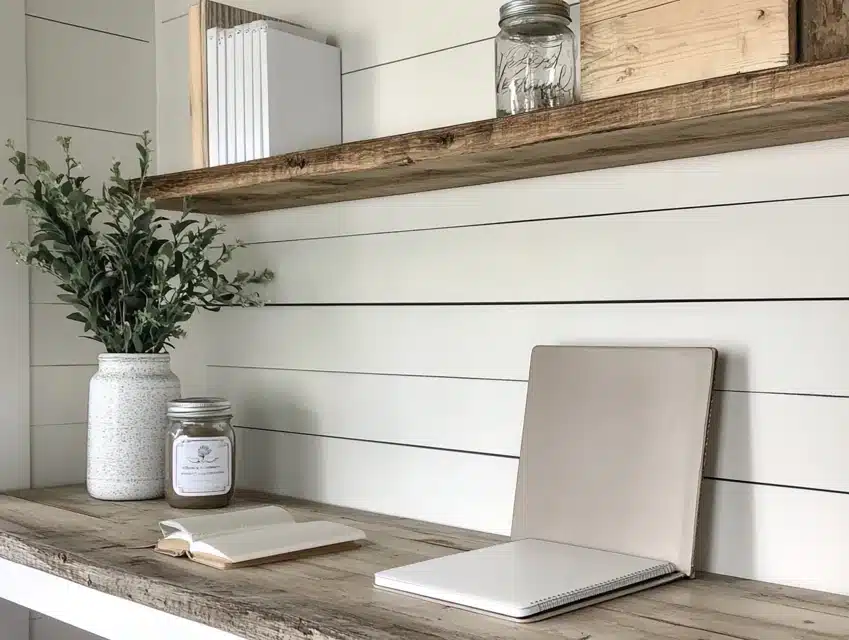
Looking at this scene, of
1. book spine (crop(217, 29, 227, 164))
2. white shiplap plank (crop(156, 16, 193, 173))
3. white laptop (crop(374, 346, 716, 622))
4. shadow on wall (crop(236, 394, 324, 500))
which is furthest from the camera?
white shiplap plank (crop(156, 16, 193, 173))

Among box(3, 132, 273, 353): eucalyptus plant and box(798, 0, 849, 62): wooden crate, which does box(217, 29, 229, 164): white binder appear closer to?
box(3, 132, 273, 353): eucalyptus plant

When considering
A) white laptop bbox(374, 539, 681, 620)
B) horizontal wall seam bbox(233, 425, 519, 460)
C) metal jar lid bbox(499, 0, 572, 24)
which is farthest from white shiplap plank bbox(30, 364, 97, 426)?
metal jar lid bbox(499, 0, 572, 24)

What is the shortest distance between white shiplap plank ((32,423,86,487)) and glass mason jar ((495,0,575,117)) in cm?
102

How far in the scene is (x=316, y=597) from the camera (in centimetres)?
98

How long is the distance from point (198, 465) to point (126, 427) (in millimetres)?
156

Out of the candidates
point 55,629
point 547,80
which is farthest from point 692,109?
point 55,629

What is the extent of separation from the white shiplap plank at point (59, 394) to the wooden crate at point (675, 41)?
3.58 ft

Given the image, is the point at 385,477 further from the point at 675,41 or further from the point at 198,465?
the point at 675,41

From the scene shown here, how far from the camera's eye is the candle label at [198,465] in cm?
143

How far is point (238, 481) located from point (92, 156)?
0.64 metres

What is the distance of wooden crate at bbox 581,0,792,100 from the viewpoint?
2.94 feet

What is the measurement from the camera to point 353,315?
4.89 ft

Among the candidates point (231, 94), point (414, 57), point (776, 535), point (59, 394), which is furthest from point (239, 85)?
point (776, 535)

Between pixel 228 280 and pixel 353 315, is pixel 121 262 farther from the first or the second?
pixel 353 315
